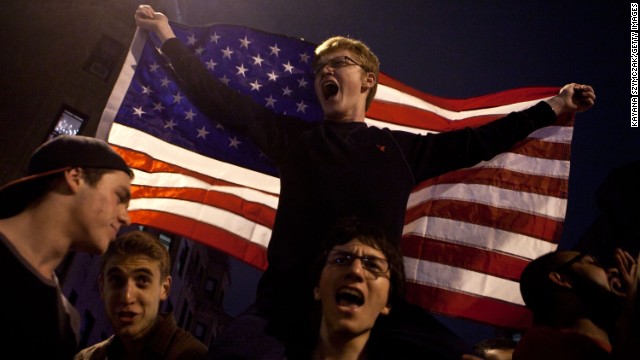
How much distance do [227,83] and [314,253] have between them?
10.6 ft

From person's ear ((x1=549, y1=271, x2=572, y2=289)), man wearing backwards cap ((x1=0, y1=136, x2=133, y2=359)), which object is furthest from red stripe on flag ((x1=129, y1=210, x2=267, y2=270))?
person's ear ((x1=549, y1=271, x2=572, y2=289))

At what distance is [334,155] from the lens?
3461 mm

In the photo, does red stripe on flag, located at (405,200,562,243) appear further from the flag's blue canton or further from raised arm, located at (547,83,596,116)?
the flag's blue canton

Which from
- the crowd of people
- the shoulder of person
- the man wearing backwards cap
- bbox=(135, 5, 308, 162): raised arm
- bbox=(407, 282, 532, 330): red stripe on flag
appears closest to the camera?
the man wearing backwards cap

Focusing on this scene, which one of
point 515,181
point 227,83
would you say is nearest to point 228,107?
point 227,83

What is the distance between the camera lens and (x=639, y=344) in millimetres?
1965

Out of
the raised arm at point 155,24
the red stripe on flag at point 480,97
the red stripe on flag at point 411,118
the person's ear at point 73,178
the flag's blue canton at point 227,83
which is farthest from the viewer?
the red stripe on flag at point 411,118

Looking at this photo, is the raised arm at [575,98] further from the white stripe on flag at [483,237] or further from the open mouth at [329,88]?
the open mouth at [329,88]

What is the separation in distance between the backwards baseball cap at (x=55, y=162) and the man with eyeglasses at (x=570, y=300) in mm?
2737

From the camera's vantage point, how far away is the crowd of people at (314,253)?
2.62m

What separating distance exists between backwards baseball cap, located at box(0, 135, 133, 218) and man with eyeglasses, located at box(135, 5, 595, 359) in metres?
1.03

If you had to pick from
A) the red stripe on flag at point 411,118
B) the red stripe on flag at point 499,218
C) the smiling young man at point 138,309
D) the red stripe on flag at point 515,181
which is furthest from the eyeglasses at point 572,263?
the smiling young man at point 138,309

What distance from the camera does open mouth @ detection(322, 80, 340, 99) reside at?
3.96 metres

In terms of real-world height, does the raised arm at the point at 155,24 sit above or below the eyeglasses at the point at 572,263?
above
